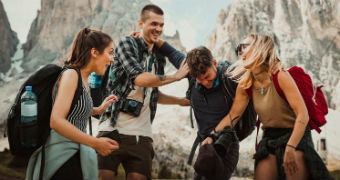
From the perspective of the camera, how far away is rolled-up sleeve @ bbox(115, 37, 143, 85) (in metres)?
A: 3.79

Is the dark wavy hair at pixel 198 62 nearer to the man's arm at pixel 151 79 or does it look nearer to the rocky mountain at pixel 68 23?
the man's arm at pixel 151 79

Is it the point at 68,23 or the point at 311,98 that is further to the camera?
the point at 68,23

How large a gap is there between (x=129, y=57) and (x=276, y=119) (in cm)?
168

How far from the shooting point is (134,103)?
3.81 metres

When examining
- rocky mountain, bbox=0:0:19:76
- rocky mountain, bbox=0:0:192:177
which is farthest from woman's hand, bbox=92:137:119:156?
rocky mountain, bbox=0:0:19:76

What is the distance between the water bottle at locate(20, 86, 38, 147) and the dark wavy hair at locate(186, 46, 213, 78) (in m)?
1.75

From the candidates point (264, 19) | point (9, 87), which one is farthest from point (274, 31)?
point (9, 87)

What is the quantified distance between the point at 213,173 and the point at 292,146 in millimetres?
751

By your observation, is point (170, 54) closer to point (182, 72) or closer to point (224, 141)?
point (182, 72)

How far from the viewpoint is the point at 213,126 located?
3.87 meters

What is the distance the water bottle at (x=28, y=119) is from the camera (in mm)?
2562

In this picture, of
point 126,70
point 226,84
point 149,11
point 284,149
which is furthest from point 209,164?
point 149,11

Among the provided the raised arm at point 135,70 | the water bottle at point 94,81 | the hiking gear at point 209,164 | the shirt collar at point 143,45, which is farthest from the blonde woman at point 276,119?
the water bottle at point 94,81

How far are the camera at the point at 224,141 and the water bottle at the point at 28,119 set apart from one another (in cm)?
172
